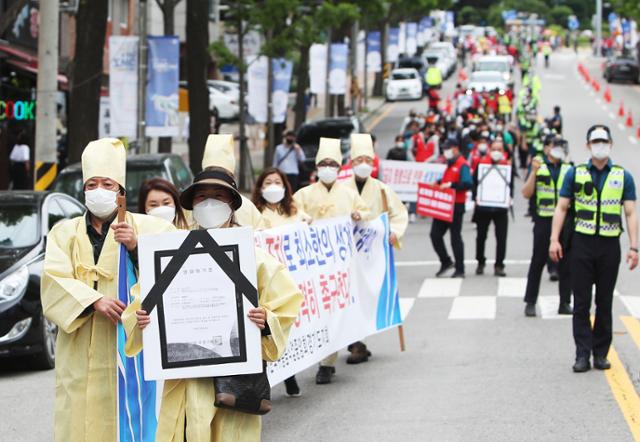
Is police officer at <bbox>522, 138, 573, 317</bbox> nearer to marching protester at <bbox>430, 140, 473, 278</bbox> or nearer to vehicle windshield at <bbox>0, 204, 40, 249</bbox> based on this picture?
marching protester at <bbox>430, 140, 473, 278</bbox>

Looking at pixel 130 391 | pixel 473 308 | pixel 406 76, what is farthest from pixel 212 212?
pixel 406 76

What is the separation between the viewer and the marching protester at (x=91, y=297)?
679cm

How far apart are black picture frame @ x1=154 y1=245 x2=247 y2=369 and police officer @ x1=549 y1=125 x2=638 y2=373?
17.4ft

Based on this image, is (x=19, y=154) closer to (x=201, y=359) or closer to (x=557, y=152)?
(x=557, y=152)

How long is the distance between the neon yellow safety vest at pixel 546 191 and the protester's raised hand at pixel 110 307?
9.13 metres

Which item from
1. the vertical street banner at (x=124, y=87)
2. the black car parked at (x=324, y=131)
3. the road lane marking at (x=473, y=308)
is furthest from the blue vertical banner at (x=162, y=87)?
the road lane marking at (x=473, y=308)

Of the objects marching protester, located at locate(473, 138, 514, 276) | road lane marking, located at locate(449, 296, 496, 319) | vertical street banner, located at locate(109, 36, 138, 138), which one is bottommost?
road lane marking, located at locate(449, 296, 496, 319)

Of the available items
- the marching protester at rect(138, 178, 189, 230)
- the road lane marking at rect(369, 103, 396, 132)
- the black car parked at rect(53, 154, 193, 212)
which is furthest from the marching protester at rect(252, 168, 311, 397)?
the road lane marking at rect(369, 103, 396, 132)

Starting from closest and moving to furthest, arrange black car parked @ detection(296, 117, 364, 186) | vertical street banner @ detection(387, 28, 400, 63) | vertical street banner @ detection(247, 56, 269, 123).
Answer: black car parked @ detection(296, 117, 364, 186), vertical street banner @ detection(247, 56, 269, 123), vertical street banner @ detection(387, 28, 400, 63)

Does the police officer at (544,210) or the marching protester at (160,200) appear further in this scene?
the police officer at (544,210)

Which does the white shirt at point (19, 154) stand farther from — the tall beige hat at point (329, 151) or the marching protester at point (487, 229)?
the tall beige hat at point (329, 151)

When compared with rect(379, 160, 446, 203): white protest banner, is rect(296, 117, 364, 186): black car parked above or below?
above

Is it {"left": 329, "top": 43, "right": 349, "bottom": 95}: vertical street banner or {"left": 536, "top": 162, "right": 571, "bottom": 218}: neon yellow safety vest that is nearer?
{"left": 536, "top": 162, "right": 571, "bottom": 218}: neon yellow safety vest

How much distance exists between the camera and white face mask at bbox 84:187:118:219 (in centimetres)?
690
